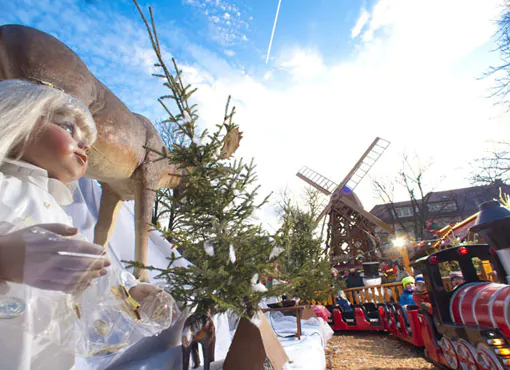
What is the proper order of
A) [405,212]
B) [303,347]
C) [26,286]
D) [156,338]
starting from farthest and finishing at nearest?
[405,212] < [303,347] < [156,338] < [26,286]

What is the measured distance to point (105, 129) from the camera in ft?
8.07

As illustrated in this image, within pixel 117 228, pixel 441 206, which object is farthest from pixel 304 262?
pixel 441 206

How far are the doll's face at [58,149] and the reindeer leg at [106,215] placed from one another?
205 centimetres

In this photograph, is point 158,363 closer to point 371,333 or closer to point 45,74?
point 45,74

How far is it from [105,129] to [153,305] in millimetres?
1863

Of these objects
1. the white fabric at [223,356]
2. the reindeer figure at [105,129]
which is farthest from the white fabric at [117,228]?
the white fabric at [223,356]

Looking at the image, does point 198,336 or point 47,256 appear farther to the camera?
point 198,336

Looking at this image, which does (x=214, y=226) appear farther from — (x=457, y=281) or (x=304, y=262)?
(x=457, y=281)

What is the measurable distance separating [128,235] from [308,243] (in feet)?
11.0

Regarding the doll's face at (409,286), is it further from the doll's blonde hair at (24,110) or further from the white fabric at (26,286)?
the doll's blonde hair at (24,110)

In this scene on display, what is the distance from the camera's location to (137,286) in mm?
1344

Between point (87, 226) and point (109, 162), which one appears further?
point (87, 226)

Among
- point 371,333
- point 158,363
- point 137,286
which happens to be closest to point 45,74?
point 137,286

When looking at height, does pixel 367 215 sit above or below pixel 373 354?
above
